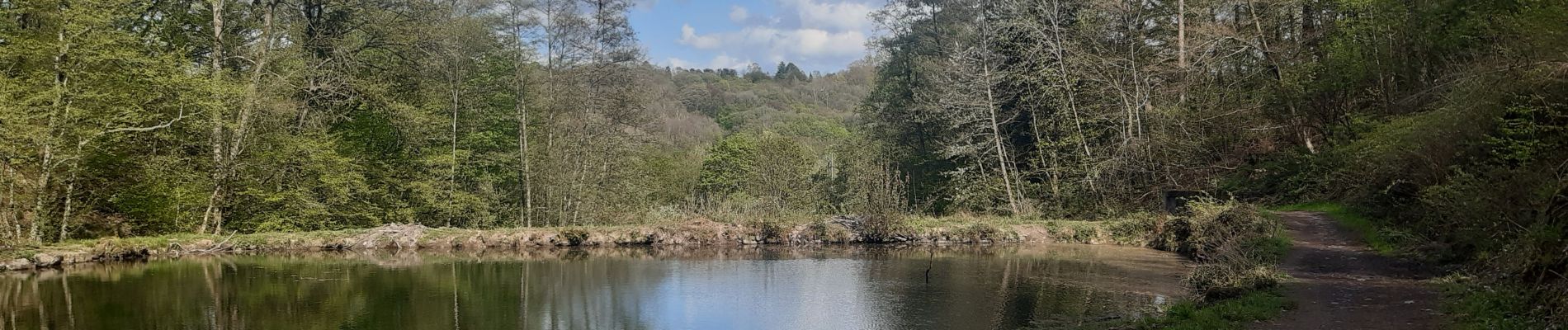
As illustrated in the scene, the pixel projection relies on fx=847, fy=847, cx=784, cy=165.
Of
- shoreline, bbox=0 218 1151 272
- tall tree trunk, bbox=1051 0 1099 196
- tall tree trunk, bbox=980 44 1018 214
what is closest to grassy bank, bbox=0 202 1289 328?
shoreline, bbox=0 218 1151 272

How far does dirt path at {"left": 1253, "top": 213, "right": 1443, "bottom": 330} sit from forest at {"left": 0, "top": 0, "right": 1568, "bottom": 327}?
0.99m

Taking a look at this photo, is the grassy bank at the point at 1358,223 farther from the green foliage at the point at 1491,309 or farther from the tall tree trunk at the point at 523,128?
the tall tree trunk at the point at 523,128

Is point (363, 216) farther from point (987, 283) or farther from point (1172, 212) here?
point (1172, 212)

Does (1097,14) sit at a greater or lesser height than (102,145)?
greater

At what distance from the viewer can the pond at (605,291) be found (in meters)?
11.6

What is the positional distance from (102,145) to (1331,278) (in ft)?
86.3

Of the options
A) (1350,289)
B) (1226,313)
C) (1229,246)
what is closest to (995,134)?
(1229,246)

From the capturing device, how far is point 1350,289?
420 inches

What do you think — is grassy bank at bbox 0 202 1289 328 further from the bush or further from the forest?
the forest

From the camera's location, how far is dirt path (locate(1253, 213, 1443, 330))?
28.3ft

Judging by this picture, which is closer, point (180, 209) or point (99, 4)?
point (99, 4)

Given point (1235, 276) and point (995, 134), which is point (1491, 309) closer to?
point (1235, 276)

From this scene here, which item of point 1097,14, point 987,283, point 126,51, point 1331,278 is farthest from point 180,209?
point 1097,14

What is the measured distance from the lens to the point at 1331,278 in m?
11.7
